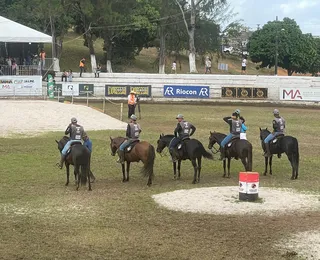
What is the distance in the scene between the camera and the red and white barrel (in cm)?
1443

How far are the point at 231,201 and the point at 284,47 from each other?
197ft

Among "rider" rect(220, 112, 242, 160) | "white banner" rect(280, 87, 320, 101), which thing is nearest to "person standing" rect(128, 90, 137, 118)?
"rider" rect(220, 112, 242, 160)

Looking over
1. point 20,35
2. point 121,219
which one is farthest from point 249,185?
point 20,35

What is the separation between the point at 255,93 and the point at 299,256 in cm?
3847

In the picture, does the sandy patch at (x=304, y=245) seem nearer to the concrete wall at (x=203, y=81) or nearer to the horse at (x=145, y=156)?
the horse at (x=145, y=156)

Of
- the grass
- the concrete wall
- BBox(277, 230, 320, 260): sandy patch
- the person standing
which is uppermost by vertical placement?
the grass

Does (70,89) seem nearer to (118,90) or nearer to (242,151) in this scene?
(118,90)

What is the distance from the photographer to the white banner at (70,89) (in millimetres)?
44156

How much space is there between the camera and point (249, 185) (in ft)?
47.5

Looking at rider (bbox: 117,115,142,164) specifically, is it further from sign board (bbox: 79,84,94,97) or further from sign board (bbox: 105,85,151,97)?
sign board (bbox: 105,85,151,97)

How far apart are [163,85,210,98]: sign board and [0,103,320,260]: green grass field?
25284 mm

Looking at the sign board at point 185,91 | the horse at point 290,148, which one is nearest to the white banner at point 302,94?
the sign board at point 185,91

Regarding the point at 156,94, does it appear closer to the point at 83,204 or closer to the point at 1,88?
the point at 1,88

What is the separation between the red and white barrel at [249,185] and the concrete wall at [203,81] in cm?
3390
